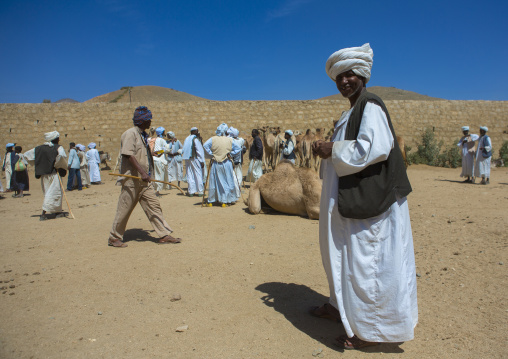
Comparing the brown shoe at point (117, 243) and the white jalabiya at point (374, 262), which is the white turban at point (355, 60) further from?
the brown shoe at point (117, 243)

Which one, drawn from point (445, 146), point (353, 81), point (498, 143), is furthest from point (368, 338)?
point (498, 143)

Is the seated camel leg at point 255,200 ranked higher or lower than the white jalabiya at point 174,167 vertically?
lower

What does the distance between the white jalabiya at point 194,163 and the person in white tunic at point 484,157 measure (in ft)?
27.5

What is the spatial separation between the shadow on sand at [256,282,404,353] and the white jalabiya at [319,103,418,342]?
255 mm

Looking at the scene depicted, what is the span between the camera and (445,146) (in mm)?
19438

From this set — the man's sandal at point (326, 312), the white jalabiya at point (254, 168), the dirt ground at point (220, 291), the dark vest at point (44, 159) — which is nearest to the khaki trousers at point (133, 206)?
the dirt ground at point (220, 291)

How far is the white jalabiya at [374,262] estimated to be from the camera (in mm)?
2428

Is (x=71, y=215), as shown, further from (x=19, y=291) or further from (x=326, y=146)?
(x=326, y=146)

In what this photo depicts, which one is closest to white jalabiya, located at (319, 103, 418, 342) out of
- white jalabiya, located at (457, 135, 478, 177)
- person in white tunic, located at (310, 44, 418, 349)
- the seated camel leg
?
person in white tunic, located at (310, 44, 418, 349)

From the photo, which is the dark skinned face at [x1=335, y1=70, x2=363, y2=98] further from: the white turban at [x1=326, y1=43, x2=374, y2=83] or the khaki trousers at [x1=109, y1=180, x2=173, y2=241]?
the khaki trousers at [x1=109, y1=180, x2=173, y2=241]

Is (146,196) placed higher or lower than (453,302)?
higher

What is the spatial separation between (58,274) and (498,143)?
2178cm

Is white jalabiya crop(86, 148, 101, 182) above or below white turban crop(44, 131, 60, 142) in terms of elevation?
below

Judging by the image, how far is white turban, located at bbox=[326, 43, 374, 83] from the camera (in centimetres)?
260
